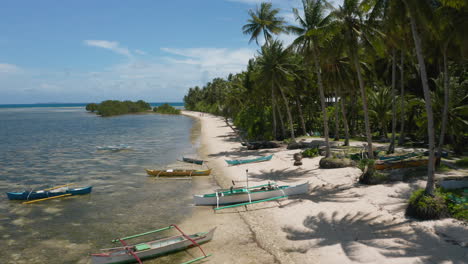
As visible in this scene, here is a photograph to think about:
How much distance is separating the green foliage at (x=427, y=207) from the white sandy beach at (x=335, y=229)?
38 centimetres

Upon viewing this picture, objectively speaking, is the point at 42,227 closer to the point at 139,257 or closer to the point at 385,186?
the point at 139,257

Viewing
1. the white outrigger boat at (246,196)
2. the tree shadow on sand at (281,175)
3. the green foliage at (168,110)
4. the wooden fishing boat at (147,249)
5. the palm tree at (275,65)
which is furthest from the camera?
the green foliage at (168,110)

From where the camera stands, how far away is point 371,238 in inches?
552

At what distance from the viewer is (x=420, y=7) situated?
15.2 metres

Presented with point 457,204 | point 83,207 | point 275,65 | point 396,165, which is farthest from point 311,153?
point 83,207

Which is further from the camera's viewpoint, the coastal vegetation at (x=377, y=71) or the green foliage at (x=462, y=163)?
the green foliage at (x=462, y=163)

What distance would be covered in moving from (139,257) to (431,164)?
47.7 feet

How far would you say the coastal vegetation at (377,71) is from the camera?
17219 mm

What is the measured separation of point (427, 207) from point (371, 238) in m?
3.32

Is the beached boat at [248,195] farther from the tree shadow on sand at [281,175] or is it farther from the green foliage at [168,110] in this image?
the green foliage at [168,110]

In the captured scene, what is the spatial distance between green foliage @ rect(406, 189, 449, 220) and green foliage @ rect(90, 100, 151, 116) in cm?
16028

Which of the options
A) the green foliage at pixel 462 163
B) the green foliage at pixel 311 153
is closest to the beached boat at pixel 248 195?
the green foliage at pixel 311 153

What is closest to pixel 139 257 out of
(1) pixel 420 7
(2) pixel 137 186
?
(2) pixel 137 186

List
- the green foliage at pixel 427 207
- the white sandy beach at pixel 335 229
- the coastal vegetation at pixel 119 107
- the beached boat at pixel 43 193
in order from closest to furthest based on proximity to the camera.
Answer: the white sandy beach at pixel 335 229 < the green foliage at pixel 427 207 < the beached boat at pixel 43 193 < the coastal vegetation at pixel 119 107
